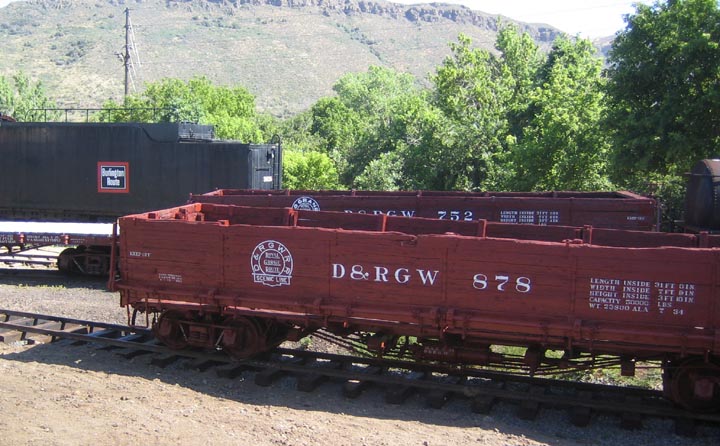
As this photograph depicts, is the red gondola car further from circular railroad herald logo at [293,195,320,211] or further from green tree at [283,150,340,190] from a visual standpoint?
green tree at [283,150,340,190]

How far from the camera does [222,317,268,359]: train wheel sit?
9906mm

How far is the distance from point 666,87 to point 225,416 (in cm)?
1418

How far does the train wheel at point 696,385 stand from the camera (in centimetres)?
808

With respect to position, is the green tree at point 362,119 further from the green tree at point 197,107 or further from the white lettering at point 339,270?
the white lettering at point 339,270

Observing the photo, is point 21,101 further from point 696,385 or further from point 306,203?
point 696,385

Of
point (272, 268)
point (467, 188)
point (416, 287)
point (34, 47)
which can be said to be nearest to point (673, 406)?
point (416, 287)

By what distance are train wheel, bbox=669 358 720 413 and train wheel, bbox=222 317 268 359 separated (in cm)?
531

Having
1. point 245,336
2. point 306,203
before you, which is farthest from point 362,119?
point 245,336

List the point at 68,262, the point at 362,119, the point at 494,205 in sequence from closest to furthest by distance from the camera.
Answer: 1. the point at 494,205
2. the point at 68,262
3. the point at 362,119

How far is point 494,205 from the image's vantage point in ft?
45.1

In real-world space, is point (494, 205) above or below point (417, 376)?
above

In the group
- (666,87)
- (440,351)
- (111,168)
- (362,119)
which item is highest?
(362,119)

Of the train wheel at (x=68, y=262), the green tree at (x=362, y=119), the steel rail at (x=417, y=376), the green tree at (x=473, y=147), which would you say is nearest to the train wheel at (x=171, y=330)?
the steel rail at (x=417, y=376)

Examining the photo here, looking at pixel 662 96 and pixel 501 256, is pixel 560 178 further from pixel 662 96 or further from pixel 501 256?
pixel 501 256
